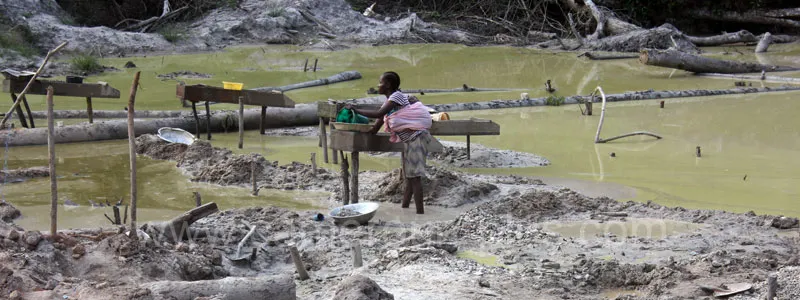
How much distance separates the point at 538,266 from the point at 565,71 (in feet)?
47.9

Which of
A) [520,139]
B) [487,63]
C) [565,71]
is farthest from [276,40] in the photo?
[520,139]

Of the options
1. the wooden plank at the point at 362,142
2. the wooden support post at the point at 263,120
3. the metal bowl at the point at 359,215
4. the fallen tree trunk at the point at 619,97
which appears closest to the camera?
the metal bowl at the point at 359,215

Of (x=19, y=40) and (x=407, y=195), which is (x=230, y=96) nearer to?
(x=407, y=195)

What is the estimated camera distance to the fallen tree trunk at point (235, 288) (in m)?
5.07

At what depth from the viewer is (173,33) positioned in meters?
24.8

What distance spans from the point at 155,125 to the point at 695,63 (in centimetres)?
1136

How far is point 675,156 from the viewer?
1093 cm

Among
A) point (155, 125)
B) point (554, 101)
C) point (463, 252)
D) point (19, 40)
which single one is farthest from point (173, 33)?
point (463, 252)

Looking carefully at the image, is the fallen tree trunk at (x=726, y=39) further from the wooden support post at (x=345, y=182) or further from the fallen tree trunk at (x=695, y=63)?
the wooden support post at (x=345, y=182)

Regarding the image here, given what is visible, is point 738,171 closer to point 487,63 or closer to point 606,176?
point 606,176

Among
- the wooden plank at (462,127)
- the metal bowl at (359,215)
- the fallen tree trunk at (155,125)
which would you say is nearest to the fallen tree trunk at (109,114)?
the fallen tree trunk at (155,125)

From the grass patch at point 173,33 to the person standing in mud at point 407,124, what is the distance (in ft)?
57.3

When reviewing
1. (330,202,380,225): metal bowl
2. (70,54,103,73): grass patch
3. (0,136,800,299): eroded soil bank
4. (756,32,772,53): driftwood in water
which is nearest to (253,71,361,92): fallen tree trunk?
(70,54,103,73): grass patch

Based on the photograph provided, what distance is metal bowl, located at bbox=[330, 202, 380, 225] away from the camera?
729 cm
